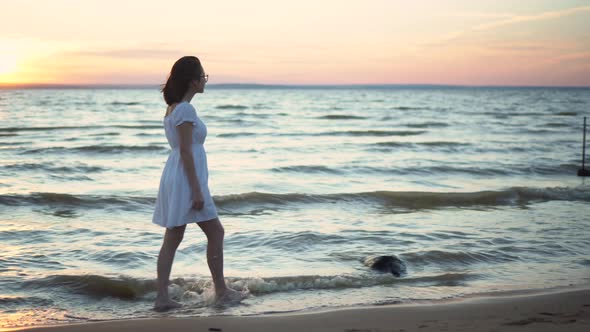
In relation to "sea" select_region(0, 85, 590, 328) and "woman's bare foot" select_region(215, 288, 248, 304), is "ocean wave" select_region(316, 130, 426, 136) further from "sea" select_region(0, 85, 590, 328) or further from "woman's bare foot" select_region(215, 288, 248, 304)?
"woman's bare foot" select_region(215, 288, 248, 304)

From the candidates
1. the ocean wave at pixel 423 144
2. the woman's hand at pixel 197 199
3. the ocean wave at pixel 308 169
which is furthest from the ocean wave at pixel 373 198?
the ocean wave at pixel 423 144

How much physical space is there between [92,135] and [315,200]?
16.1 m

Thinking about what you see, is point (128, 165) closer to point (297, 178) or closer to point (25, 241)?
point (297, 178)

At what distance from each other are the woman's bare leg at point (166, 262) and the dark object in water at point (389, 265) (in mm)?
2062

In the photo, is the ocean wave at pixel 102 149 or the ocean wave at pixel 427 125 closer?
the ocean wave at pixel 102 149

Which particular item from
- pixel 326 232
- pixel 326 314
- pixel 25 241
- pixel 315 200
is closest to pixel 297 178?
pixel 315 200

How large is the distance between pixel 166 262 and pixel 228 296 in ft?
1.99

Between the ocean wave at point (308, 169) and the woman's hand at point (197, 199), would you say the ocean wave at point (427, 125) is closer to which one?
the ocean wave at point (308, 169)

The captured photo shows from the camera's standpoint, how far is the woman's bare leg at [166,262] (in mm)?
5105

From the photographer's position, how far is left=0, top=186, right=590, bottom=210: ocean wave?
1045 centimetres

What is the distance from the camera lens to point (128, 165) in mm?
16000

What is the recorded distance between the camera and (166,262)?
204 inches

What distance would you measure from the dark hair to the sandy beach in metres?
1.65

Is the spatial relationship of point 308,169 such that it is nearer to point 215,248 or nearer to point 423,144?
point 423,144
